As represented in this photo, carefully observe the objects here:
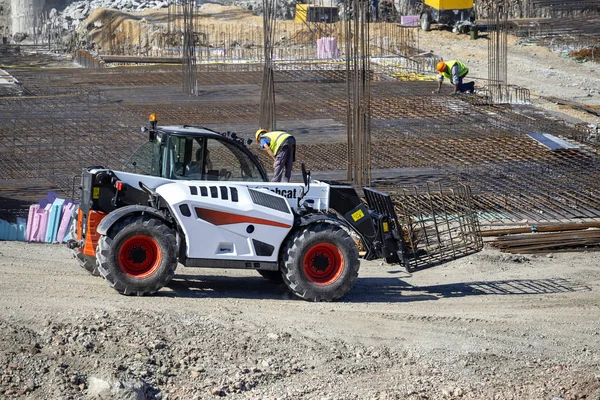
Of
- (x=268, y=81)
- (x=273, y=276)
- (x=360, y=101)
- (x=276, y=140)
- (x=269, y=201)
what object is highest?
(x=268, y=81)

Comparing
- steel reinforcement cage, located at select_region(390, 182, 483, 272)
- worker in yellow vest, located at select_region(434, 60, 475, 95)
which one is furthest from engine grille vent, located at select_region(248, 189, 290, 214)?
worker in yellow vest, located at select_region(434, 60, 475, 95)

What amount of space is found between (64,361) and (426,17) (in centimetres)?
3056

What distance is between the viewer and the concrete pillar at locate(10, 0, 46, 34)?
46.7 metres

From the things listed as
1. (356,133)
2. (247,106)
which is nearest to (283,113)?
(247,106)

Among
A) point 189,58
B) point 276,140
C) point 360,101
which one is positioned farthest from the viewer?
point 189,58

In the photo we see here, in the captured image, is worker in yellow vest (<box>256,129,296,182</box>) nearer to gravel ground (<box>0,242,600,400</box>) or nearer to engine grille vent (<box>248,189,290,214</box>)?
engine grille vent (<box>248,189,290,214</box>)

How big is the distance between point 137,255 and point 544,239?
6.36 meters

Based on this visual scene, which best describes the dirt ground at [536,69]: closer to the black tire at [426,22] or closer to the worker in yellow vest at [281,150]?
the black tire at [426,22]

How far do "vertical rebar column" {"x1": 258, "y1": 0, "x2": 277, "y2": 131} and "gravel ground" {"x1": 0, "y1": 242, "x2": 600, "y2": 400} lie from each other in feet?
26.2

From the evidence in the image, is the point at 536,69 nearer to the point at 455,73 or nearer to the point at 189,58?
the point at 455,73

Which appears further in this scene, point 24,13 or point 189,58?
point 24,13

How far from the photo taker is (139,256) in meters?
9.52

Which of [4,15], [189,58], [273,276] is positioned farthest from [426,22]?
[273,276]

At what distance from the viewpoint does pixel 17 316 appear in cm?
830
